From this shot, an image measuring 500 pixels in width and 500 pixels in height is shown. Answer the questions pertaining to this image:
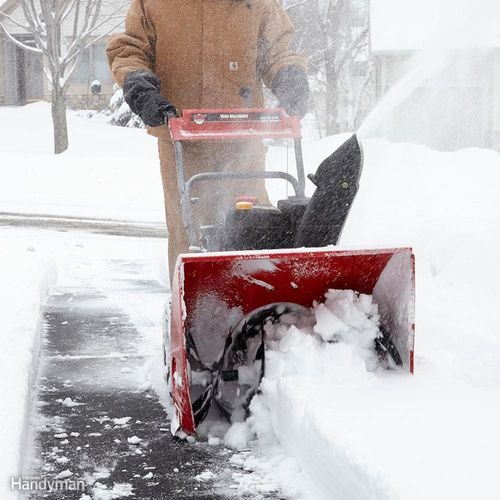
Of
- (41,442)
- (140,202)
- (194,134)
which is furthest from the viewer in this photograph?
(140,202)

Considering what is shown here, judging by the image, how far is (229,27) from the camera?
15.0ft

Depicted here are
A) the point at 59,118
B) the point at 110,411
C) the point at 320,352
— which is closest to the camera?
the point at 320,352

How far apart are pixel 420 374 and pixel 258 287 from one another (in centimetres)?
76

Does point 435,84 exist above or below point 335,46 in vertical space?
below

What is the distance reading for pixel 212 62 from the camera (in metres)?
4.60

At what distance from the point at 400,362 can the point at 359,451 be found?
982mm

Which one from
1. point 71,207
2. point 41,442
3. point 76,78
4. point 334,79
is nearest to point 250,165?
point 41,442

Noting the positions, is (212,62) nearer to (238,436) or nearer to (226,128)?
(226,128)

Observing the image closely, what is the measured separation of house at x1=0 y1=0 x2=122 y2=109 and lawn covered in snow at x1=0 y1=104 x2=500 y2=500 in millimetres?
20438

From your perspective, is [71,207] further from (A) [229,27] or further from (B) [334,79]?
(B) [334,79]

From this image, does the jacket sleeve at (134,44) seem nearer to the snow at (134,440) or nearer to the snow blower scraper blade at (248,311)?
the snow blower scraper blade at (248,311)

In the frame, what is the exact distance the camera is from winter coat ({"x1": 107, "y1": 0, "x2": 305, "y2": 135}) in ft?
14.9

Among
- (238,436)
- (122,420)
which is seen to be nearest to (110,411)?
(122,420)

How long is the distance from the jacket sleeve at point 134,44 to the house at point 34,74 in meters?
25.7
